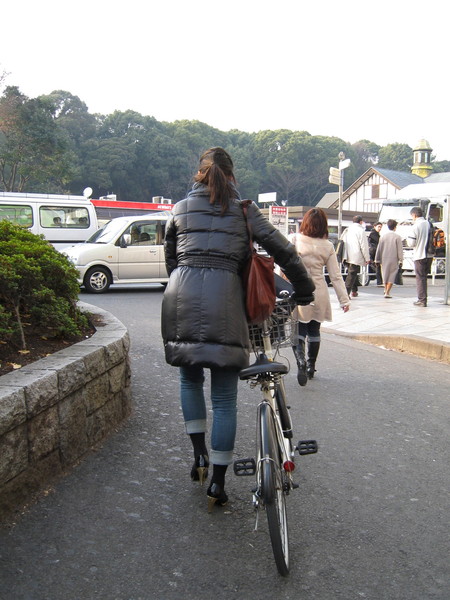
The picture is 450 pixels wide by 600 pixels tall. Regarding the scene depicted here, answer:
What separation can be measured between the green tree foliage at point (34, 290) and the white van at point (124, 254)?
10269 mm

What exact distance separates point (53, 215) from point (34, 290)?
14.1 metres

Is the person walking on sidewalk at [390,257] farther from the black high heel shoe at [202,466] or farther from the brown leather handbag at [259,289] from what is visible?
the brown leather handbag at [259,289]

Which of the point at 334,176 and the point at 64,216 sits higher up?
the point at 334,176

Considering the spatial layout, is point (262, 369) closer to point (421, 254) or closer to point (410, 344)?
point (410, 344)

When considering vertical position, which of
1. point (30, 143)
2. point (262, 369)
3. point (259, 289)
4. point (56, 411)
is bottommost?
point (56, 411)

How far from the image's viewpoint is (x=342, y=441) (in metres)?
4.73

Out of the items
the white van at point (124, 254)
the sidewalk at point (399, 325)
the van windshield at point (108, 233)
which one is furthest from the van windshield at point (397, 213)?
the van windshield at point (108, 233)

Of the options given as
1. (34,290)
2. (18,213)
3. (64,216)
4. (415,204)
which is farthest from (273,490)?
(415,204)

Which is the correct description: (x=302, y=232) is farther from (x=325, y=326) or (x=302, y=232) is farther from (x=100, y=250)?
(x=100, y=250)

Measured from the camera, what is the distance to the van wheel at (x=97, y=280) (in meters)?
15.7

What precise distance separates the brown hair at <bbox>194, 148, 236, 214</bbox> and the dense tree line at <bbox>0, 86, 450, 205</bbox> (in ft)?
121

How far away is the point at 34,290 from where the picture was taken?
4.64 m

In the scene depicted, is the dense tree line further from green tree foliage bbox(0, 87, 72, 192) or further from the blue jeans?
the blue jeans

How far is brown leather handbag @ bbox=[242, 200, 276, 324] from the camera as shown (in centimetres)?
317
